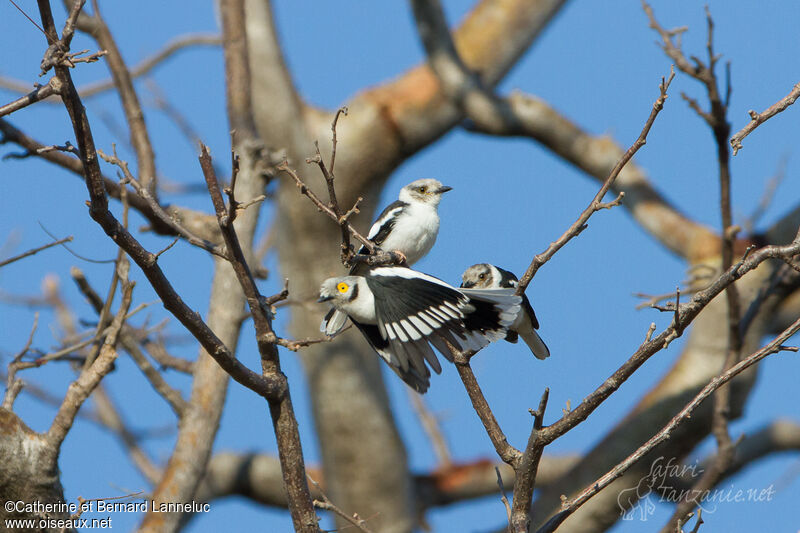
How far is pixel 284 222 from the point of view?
30.7 feet

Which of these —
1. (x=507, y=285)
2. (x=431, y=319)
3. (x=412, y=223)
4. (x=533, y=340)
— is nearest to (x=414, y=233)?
(x=412, y=223)

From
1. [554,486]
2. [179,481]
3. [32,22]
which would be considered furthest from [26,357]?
[554,486]

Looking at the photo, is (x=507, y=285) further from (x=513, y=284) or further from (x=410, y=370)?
(x=410, y=370)

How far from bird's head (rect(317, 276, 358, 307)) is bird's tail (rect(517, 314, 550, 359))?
0.97 m

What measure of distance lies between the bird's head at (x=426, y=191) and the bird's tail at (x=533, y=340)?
1.08 m

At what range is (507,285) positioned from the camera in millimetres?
4527

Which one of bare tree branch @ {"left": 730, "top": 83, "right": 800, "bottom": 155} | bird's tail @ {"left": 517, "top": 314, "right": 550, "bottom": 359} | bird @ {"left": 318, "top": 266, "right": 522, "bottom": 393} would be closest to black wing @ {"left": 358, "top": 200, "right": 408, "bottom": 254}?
bird's tail @ {"left": 517, "top": 314, "right": 550, "bottom": 359}

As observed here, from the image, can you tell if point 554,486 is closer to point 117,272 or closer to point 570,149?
point 570,149

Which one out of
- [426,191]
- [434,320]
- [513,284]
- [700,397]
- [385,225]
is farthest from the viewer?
[426,191]

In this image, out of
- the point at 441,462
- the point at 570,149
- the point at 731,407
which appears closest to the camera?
the point at 731,407

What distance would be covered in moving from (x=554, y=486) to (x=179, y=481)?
3.82 metres

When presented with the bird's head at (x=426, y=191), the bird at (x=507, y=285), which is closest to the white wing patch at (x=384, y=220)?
the bird's head at (x=426, y=191)

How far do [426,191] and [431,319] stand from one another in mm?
2051

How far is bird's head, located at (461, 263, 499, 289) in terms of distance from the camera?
14.8 ft
